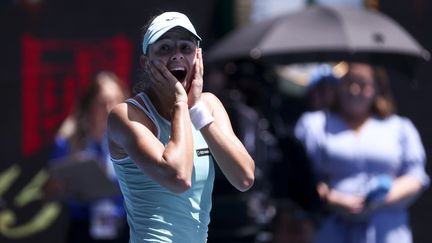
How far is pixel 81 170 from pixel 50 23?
167cm

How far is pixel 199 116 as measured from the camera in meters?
4.26

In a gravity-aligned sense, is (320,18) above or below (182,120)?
below

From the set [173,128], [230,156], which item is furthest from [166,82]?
[230,156]

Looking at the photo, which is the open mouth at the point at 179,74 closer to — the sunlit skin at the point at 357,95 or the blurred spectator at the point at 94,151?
the blurred spectator at the point at 94,151

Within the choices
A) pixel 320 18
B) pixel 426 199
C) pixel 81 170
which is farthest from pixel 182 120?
pixel 426 199

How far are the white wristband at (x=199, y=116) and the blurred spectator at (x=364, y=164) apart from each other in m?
2.95

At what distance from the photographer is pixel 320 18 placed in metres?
7.95

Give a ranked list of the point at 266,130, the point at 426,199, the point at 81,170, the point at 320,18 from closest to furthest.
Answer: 1. the point at 81,170
2. the point at 320,18
3. the point at 266,130
4. the point at 426,199

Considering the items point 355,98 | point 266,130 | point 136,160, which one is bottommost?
point 266,130

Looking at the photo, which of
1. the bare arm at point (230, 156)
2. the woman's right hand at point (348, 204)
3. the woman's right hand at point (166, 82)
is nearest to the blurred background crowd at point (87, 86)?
the woman's right hand at point (348, 204)

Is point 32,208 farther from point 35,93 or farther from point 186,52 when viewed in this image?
point 186,52

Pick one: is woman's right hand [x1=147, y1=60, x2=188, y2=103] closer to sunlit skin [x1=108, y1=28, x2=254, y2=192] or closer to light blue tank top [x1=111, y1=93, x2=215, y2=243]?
sunlit skin [x1=108, y1=28, x2=254, y2=192]

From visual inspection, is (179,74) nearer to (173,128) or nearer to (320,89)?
(173,128)

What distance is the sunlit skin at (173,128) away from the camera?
4031 millimetres
